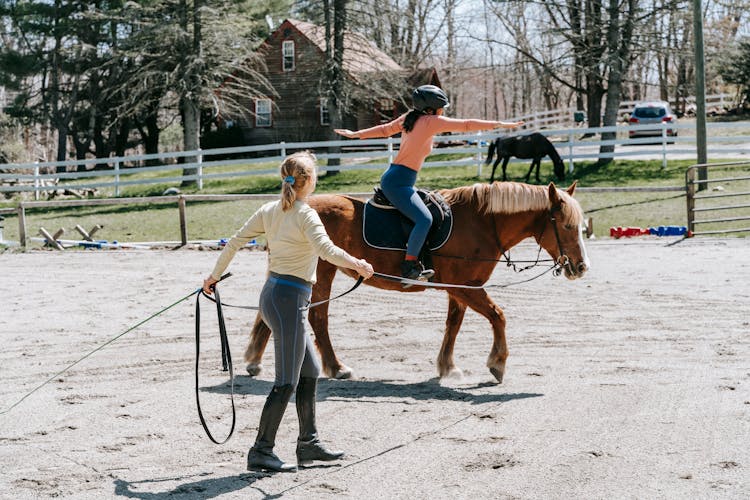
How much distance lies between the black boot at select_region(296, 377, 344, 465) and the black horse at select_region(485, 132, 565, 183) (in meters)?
19.8

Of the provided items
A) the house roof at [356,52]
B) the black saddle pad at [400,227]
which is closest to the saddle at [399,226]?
the black saddle pad at [400,227]

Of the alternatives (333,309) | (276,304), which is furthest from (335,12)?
(276,304)

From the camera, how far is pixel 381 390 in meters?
7.71

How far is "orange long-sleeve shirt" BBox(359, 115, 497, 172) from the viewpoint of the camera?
7500 millimetres

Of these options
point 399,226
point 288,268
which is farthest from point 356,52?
point 288,268

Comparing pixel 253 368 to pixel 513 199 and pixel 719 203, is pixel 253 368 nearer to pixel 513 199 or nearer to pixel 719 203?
pixel 513 199

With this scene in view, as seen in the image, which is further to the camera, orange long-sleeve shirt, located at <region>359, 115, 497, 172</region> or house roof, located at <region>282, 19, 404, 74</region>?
house roof, located at <region>282, 19, 404, 74</region>

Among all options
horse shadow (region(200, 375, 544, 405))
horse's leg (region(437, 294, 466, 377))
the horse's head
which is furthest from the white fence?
horse shadow (region(200, 375, 544, 405))

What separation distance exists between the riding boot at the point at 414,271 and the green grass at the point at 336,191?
Result: 36.2 feet

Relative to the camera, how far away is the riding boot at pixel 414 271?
313 inches

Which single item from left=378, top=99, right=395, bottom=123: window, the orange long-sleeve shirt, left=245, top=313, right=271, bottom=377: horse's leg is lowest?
left=245, top=313, right=271, bottom=377: horse's leg

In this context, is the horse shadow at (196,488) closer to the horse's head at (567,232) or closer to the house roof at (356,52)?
the horse's head at (567,232)

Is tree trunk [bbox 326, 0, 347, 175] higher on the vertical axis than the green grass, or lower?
higher

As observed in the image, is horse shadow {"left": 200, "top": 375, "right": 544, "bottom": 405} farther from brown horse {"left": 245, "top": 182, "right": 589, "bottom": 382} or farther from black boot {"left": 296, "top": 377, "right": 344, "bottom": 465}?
black boot {"left": 296, "top": 377, "right": 344, "bottom": 465}
